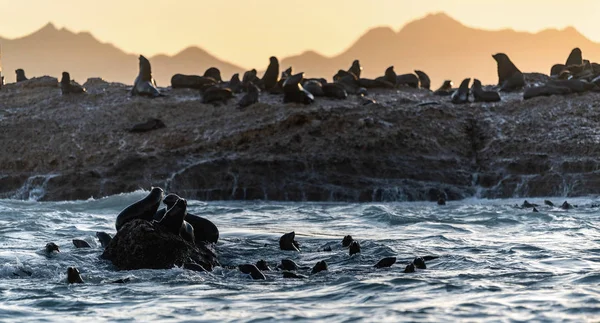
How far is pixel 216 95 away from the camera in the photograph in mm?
30875

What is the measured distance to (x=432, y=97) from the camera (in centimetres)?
3238

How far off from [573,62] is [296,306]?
34.9m

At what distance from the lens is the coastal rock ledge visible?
24.0 meters

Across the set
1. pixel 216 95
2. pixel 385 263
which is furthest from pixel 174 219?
pixel 216 95

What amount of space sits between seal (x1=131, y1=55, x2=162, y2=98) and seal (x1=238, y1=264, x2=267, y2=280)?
68.4ft

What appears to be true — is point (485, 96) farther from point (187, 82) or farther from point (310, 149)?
point (187, 82)

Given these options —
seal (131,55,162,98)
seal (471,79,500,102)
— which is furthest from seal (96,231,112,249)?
seal (471,79,500,102)

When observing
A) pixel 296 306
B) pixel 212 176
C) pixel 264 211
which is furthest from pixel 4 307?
pixel 212 176

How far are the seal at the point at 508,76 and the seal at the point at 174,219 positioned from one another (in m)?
22.2

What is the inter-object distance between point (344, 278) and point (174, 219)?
2517 millimetres

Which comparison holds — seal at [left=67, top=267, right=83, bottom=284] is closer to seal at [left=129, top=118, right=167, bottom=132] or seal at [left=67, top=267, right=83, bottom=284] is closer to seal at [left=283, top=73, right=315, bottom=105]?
seal at [left=129, top=118, right=167, bottom=132]

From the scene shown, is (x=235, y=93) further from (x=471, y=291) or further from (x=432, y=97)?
(x=471, y=291)

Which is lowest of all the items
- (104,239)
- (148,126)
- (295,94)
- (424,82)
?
(104,239)

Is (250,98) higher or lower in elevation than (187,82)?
lower
